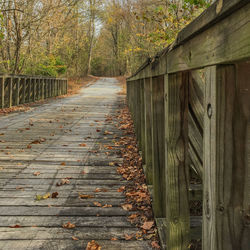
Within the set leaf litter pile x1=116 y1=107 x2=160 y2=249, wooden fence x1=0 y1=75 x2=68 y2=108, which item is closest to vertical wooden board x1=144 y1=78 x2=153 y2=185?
leaf litter pile x1=116 y1=107 x2=160 y2=249

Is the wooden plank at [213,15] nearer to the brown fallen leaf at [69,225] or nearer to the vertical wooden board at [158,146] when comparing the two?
the vertical wooden board at [158,146]

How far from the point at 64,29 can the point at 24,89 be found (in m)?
12.5

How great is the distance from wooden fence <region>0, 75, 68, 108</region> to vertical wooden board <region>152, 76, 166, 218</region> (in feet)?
35.7

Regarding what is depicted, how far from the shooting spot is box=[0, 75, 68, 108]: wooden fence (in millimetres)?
13352

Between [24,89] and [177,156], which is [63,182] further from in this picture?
[24,89]

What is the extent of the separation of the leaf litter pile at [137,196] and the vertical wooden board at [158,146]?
178 millimetres

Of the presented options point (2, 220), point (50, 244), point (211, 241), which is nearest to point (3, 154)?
point (2, 220)

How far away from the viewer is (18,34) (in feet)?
50.5

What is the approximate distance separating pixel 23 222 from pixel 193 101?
207 centimetres

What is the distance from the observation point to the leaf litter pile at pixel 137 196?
9.11ft

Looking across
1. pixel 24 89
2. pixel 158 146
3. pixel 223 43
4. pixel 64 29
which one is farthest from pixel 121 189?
pixel 64 29

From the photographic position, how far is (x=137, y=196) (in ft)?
11.9

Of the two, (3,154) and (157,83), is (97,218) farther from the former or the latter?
(3,154)

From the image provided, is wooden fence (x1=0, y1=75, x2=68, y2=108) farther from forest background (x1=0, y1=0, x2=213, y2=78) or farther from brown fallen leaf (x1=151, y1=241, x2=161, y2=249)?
brown fallen leaf (x1=151, y1=241, x2=161, y2=249)
